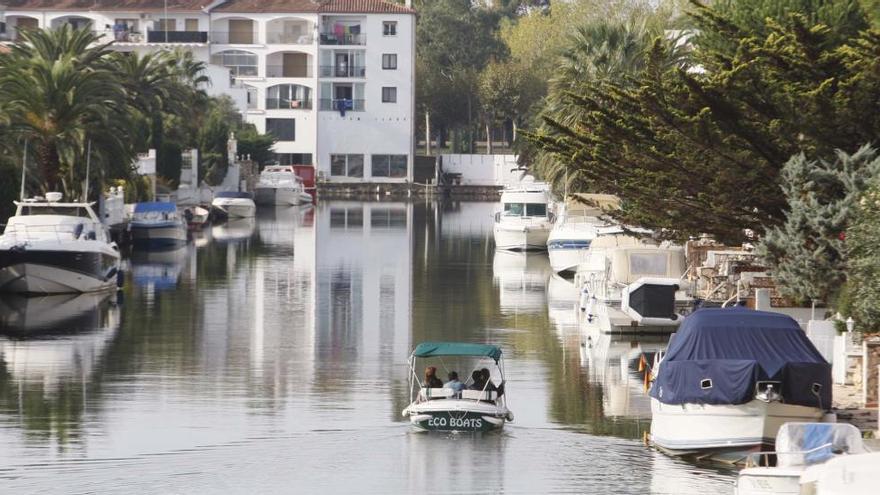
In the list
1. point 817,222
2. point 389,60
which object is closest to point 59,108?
point 817,222

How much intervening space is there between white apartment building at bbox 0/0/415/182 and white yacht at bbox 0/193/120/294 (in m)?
80.4

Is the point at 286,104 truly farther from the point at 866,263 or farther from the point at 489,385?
the point at 866,263

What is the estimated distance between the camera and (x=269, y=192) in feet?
379

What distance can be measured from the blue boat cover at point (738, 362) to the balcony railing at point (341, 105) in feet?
356

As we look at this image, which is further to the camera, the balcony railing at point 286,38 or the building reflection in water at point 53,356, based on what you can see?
the balcony railing at point 286,38

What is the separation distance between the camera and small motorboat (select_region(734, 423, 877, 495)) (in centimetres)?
2111

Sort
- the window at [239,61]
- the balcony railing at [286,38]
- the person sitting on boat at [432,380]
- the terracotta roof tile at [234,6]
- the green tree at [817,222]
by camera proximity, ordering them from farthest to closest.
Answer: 1. the balcony railing at [286,38]
2. the window at [239,61]
3. the terracotta roof tile at [234,6]
4. the green tree at [817,222]
5. the person sitting on boat at [432,380]

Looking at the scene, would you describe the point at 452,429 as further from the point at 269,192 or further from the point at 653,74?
the point at 269,192

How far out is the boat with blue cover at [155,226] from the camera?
75.6 meters

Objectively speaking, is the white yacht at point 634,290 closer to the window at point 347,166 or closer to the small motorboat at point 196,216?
the small motorboat at point 196,216

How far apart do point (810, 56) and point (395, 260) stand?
3802 centimetres

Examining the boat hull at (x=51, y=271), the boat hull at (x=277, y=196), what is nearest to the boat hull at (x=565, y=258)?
the boat hull at (x=51, y=271)

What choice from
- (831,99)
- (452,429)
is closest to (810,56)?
(831,99)

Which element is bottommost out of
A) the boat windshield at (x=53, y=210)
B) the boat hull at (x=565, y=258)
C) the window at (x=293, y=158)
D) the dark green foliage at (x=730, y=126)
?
the boat hull at (x=565, y=258)
